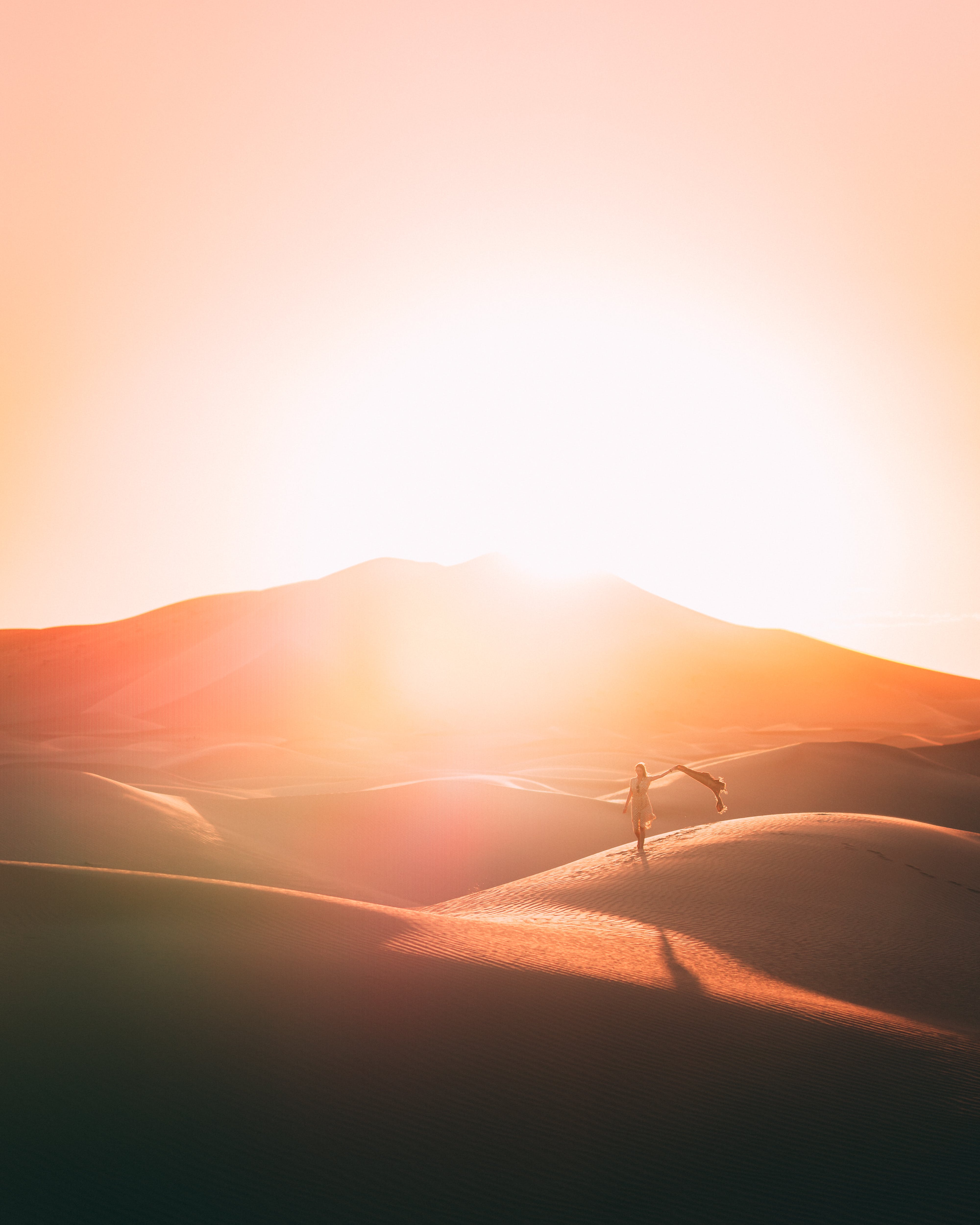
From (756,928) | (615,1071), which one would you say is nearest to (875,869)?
(756,928)

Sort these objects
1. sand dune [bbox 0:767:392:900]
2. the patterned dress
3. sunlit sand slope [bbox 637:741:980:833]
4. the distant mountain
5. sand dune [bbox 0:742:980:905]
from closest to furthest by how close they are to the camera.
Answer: the patterned dress < sand dune [bbox 0:767:392:900] < sand dune [bbox 0:742:980:905] < sunlit sand slope [bbox 637:741:980:833] < the distant mountain

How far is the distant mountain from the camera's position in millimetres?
77688

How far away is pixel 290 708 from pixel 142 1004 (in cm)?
7307

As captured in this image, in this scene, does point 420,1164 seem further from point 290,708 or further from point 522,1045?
point 290,708

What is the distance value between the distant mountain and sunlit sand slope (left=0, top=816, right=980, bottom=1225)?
181 feet

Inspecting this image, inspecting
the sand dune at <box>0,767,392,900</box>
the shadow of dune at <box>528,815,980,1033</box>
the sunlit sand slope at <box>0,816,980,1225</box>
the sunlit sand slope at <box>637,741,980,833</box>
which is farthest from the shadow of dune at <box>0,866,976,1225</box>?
the sunlit sand slope at <box>637,741,980,833</box>

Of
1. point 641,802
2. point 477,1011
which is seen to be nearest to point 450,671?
point 641,802

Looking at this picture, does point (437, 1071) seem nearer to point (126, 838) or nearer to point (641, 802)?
point (641, 802)

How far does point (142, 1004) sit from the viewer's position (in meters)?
6.11

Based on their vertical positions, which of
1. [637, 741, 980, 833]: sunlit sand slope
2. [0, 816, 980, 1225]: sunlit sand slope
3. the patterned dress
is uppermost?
the patterned dress

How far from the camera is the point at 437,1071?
5594mm

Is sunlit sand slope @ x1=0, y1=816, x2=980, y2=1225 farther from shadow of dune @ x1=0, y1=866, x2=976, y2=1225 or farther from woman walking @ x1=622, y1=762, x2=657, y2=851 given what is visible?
woman walking @ x1=622, y1=762, x2=657, y2=851

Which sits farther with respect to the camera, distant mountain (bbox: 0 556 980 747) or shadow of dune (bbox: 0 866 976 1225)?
distant mountain (bbox: 0 556 980 747)

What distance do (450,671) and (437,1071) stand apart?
3324 inches
